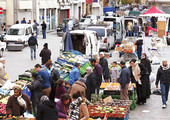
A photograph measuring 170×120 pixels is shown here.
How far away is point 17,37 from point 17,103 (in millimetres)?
20631

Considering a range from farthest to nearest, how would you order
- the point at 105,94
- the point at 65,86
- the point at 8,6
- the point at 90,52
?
the point at 8,6 < the point at 90,52 < the point at 105,94 < the point at 65,86

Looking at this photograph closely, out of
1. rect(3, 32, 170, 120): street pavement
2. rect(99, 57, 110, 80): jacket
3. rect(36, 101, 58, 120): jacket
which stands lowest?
rect(3, 32, 170, 120): street pavement

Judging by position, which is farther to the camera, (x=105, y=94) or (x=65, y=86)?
(x=105, y=94)

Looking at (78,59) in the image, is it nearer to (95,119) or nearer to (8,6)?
(95,119)

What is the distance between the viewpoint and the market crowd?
10.4m

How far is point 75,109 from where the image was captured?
410 inches

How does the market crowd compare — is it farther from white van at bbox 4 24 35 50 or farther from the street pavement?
white van at bbox 4 24 35 50

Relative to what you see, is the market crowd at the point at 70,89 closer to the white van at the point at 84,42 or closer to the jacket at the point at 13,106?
the jacket at the point at 13,106

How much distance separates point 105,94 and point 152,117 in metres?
1.81

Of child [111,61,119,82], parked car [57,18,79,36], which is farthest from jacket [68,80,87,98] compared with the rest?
parked car [57,18,79,36]

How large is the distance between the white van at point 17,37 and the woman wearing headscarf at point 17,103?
19.5 metres

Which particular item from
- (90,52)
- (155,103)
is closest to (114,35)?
(90,52)

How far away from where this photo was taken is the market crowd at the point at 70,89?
10.4m

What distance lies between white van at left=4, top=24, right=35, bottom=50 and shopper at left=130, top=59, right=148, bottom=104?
16.3 metres
